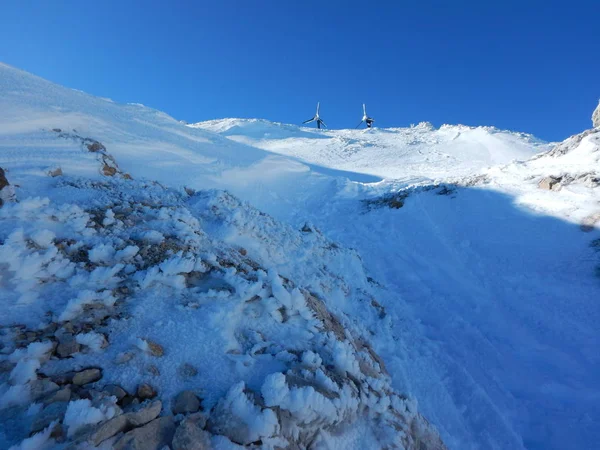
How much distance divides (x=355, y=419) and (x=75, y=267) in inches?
137

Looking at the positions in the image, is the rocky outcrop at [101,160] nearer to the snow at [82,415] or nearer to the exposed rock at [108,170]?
the exposed rock at [108,170]

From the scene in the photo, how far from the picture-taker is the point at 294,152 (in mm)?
34469

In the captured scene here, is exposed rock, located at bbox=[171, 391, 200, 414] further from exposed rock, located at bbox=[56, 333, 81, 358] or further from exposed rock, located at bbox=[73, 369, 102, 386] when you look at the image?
exposed rock, located at bbox=[56, 333, 81, 358]

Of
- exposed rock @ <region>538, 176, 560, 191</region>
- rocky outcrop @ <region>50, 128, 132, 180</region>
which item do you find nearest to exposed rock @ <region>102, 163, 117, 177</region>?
rocky outcrop @ <region>50, 128, 132, 180</region>

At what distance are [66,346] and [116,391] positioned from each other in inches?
27.1

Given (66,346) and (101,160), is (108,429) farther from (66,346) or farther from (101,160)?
A: (101,160)

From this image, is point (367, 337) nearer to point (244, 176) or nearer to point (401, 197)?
point (401, 197)

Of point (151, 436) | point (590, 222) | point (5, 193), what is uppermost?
point (590, 222)

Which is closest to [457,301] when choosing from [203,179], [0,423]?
[0,423]

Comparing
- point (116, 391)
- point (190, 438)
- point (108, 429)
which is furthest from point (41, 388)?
point (190, 438)

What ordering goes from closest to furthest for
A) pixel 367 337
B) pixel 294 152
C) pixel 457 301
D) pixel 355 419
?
1. pixel 355 419
2. pixel 367 337
3. pixel 457 301
4. pixel 294 152

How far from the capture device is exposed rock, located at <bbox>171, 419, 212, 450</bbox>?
2.29 metres

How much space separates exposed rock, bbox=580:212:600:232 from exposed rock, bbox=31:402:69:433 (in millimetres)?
12256

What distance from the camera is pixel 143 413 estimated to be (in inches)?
95.2
